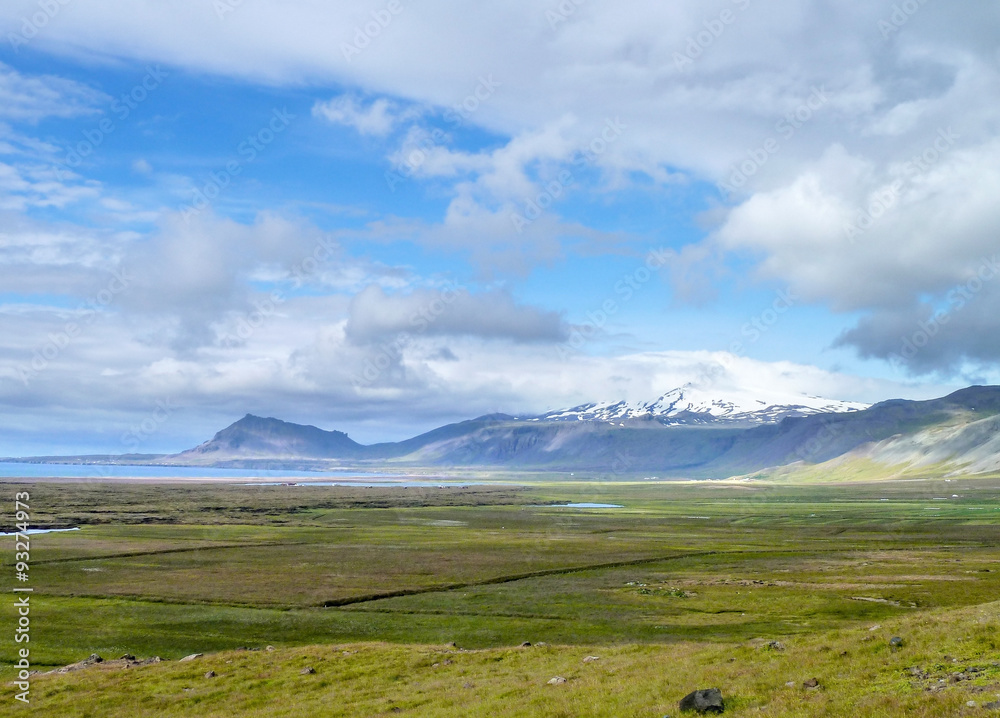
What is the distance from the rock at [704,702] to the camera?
86.6ft

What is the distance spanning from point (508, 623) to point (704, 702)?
34.8m

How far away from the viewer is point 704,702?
26.6m

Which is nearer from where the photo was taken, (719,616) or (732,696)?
(732,696)

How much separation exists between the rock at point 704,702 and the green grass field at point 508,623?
1.58ft

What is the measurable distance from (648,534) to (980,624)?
384ft

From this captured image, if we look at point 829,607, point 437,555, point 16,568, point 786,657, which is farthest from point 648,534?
point 786,657

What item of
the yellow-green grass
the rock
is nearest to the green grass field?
the yellow-green grass

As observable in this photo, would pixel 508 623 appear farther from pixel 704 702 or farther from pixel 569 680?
pixel 704 702

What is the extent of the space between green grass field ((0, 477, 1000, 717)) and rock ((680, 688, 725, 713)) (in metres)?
0.48

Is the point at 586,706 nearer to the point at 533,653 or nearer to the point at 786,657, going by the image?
the point at 786,657

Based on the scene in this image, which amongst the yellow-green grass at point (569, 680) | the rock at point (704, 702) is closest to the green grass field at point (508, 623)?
the yellow-green grass at point (569, 680)

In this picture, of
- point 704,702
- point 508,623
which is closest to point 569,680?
point 704,702

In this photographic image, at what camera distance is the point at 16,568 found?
285 feet

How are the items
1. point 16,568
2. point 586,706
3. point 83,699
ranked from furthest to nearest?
point 16,568 < point 83,699 < point 586,706
